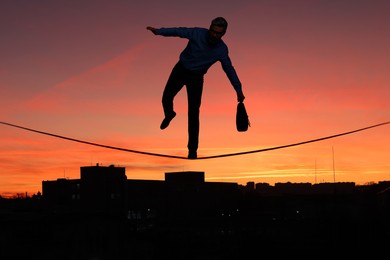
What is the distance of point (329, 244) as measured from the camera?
576ft

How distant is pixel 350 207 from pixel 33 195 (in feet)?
332

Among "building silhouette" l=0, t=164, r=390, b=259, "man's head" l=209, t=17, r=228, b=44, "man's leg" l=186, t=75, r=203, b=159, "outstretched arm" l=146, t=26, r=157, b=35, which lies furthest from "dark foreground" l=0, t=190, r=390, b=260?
"man's head" l=209, t=17, r=228, b=44

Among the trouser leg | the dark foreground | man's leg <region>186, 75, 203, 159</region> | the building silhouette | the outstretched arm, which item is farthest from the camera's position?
the building silhouette

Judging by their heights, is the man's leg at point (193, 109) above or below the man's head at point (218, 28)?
below

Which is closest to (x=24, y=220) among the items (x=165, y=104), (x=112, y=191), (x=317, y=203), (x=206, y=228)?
(x=112, y=191)

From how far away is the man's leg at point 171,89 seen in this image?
12.5m

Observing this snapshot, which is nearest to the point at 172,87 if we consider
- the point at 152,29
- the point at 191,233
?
the point at 152,29

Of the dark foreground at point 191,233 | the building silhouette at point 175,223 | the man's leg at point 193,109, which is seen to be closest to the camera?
the man's leg at point 193,109

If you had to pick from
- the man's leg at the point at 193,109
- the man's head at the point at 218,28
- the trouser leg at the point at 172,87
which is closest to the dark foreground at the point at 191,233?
the man's leg at the point at 193,109

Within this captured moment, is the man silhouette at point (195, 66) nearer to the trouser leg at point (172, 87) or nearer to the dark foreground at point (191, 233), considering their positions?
the trouser leg at point (172, 87)

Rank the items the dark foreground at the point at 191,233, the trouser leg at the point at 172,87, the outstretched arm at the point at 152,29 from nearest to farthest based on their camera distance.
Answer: the outstretched arm at the point at 152,29 → the trouser leg at the point at 172,87 → the dark foreground at the point at 191,233

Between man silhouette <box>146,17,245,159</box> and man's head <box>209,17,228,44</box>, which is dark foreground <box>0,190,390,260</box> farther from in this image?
man's head <box>209,17,228,44</box>

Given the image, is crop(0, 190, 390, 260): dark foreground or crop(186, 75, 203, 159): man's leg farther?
crop(0, 190, 390, 260): dark foreground

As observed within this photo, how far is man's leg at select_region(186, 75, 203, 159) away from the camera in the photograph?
41.4ft
